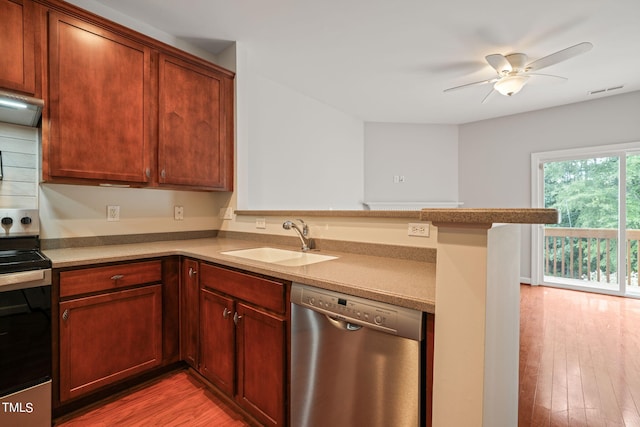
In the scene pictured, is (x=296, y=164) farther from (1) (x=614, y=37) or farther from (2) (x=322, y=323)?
(1) (x=614, y=37)

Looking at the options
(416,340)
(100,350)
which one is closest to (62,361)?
(100,350)

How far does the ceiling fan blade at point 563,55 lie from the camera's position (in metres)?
→ 2.31

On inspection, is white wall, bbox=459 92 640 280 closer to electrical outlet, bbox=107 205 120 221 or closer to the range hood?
electrical outlet, bbox=107 205 120 221

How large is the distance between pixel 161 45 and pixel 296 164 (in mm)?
2031

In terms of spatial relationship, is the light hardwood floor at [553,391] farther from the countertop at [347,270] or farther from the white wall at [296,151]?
the white wall at [296,151]

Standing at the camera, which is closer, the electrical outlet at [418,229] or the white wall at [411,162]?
the electrical outlet at [418,229]

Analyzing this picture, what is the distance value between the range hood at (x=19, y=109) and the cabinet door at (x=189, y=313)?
116 centimetres

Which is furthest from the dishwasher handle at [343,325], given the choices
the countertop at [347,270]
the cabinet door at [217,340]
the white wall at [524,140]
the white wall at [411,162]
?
the white wall at [524,140]

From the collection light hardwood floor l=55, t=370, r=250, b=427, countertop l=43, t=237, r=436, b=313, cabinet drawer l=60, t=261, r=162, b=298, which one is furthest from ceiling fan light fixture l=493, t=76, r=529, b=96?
light hardwood floor l=55, t=370, r=250, b=427

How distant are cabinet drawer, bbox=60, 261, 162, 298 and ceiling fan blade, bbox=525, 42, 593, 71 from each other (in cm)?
345

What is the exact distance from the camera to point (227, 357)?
1.61 m

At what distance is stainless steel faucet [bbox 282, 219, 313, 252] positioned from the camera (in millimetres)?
1887

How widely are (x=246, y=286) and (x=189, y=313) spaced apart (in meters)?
0.70

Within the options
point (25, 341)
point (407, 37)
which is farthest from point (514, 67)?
point (25, 341)
